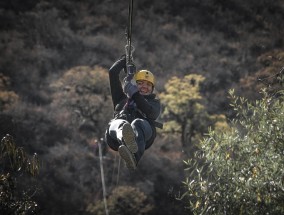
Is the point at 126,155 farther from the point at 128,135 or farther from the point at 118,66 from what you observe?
the point at 118,66

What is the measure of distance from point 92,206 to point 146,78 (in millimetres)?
21485

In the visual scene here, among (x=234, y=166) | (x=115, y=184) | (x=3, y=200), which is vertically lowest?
(x=3, y=200)

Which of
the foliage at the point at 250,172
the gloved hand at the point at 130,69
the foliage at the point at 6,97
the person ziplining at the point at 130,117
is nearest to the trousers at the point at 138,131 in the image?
the person ziplining at the point at 130,117

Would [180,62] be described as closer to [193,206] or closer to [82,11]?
[82,11]

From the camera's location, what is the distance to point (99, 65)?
50.0 metres

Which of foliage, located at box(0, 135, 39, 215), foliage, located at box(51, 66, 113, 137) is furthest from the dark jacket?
foliage, located at box(51, 66, 113, 137)

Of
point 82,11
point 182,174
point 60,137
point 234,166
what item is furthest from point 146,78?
point 82,11

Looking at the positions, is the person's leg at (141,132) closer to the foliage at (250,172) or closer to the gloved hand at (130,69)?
the gloved hand at (130,69)

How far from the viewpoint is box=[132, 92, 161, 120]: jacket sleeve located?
859 cm

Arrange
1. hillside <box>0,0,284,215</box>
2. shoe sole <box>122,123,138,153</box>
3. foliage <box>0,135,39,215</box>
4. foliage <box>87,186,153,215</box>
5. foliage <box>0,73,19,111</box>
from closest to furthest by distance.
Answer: foliage <box>0,135,39,215</box>, shoe sole <box>122,123,138,153</box>, foliage <box>87,186,153,215</box>, hillside <box>0,0,284,215</box>, foliage <box>0,73,19,111</box>

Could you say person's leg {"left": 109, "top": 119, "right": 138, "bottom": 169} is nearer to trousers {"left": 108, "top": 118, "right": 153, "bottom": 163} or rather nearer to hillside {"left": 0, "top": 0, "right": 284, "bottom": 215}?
trousers {"left": 108, "top": 118, "right": 153, "bottom": 163}

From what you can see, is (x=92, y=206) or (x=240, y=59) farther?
(x=240, y=59)

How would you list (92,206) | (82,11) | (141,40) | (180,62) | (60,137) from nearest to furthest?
(92,206)
(60,137)
(180,62)
(141,40)
(82,11)

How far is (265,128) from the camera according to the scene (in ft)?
30.7
